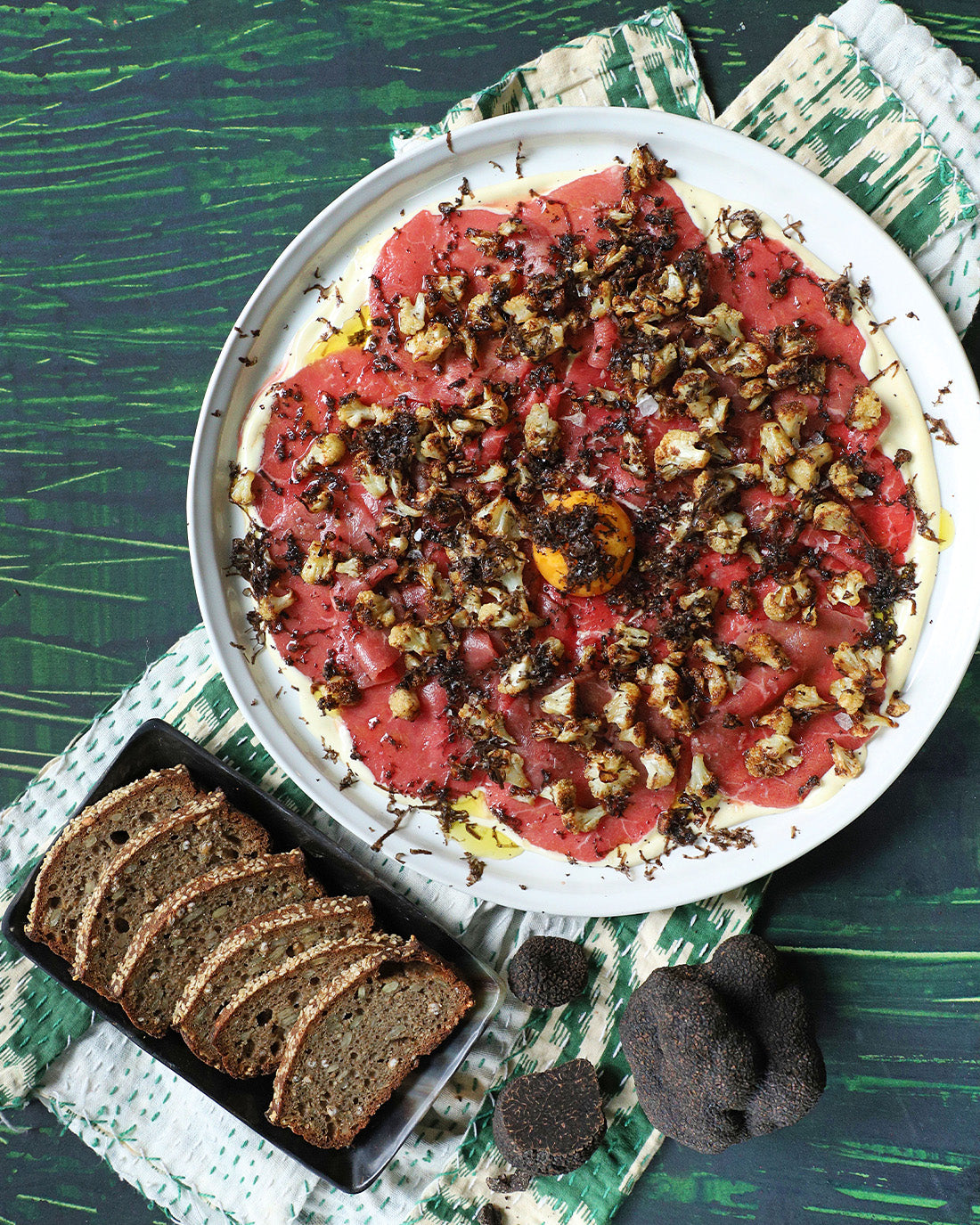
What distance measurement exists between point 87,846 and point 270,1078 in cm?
97

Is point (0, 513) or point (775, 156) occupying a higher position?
point (775, 156)

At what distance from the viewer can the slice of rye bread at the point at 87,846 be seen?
108 inches

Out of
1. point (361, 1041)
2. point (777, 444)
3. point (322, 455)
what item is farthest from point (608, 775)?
point (322, 455)

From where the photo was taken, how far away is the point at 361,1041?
276cm

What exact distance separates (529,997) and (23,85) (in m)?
3.50

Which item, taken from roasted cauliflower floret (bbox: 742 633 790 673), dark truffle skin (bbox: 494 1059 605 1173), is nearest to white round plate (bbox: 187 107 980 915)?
roasted cauliflower floret (bbox: 742 633 790 673)

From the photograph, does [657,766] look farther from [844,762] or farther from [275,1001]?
[275,1001]

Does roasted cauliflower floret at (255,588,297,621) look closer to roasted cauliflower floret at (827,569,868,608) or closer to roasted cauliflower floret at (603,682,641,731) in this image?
roasted cauliflower floret at (603,682,641,731)

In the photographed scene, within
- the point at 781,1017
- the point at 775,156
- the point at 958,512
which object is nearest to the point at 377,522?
the point at 775,156

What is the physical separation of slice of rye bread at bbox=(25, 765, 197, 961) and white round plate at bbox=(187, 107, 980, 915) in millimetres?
405

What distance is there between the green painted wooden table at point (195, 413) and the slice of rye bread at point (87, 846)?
1.38 feet

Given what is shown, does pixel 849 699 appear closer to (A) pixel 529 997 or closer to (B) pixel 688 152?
(A) pixel 529 997

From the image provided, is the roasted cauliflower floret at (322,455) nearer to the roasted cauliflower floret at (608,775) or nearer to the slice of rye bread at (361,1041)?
the roasted cauliflower floret at (608,775)

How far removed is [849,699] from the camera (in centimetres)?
249
